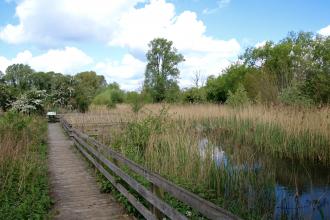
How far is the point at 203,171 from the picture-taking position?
6715 mm

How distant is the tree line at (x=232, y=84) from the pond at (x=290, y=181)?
16.4ft

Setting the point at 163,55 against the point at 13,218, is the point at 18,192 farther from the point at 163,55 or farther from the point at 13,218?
the point at 163,55

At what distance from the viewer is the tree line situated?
53.0 feet

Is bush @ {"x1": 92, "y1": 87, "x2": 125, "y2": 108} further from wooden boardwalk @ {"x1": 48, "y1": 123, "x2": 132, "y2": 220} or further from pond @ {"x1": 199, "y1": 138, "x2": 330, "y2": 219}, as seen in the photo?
pond @ {"x1": 199, "y1": 138, "x2": 330, "y2": 219}

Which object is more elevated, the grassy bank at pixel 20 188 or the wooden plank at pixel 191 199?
the wooden plank at pixel 191 199

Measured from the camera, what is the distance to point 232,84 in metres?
40.0

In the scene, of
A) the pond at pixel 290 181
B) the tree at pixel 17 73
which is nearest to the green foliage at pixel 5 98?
the pond at pixel 290 181

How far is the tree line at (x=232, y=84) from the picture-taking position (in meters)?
16.2

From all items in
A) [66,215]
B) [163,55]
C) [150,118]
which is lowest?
[66,215]

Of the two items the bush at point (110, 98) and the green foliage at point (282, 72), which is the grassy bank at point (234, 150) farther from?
the bush at point (110, 98)

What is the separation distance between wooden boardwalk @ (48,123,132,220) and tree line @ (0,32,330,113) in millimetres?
9316

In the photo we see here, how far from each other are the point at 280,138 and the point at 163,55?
144 ft

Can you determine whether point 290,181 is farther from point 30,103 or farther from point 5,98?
point 5,98

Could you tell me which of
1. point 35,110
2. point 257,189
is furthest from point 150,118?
point 35,110
